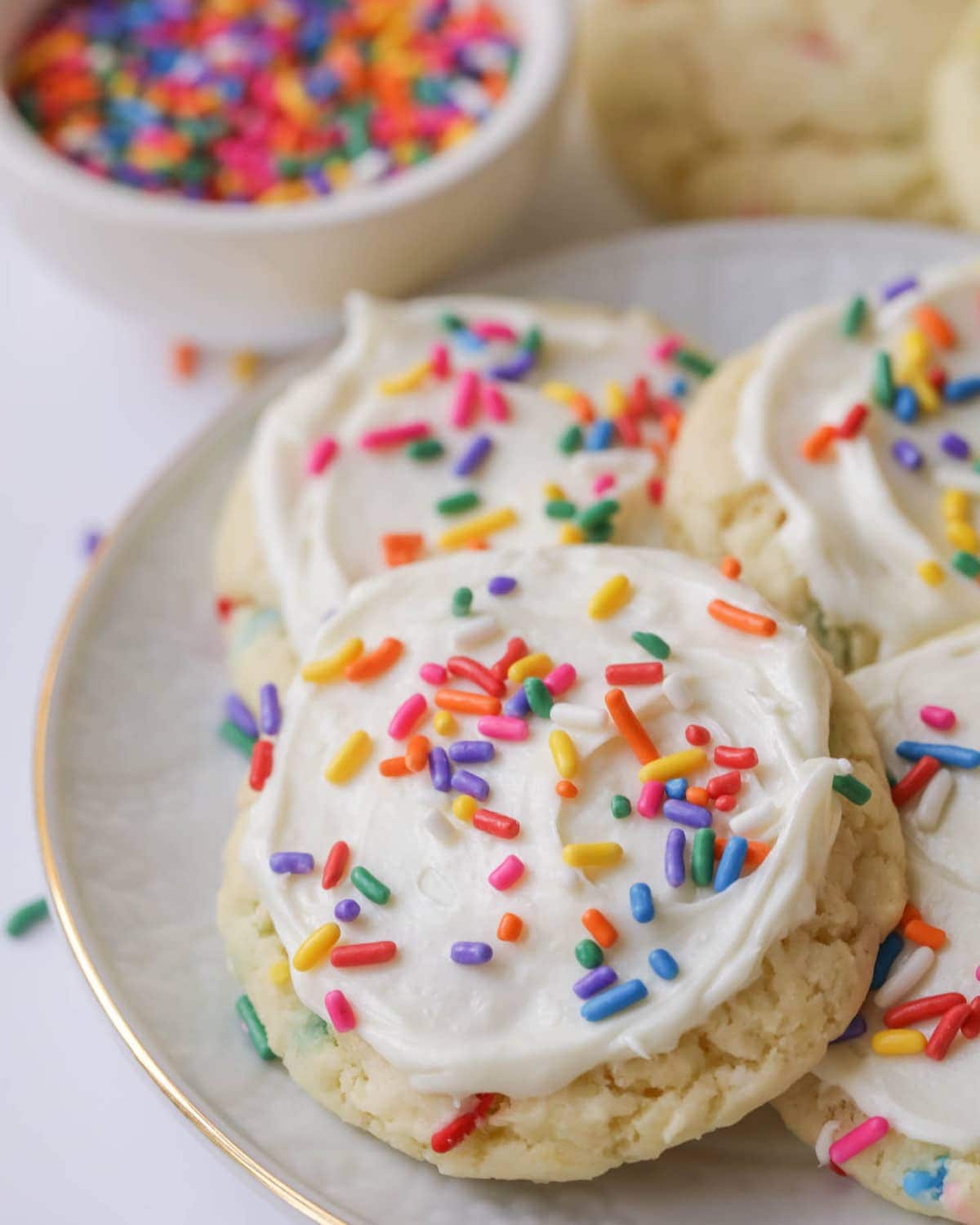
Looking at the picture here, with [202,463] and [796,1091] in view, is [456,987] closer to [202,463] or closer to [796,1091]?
[796,1091]

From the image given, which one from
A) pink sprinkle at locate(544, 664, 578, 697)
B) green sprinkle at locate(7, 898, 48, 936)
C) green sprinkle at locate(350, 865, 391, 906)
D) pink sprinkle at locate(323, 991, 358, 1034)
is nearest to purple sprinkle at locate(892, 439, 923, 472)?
pink sprinkle at locate(544, 664, 578, 697)

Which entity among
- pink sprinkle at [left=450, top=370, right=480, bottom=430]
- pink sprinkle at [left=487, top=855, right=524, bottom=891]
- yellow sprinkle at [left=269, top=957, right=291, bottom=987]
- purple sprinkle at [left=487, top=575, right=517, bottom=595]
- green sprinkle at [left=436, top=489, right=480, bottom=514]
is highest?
purple sprinkle at [left=487, top=575, right=517, bottom=595]

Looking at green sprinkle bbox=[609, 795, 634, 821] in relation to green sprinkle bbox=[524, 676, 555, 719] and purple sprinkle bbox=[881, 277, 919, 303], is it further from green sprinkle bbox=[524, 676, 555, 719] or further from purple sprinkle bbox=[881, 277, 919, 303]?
purple sprinkle bbox=[881, 277, 919, 303]

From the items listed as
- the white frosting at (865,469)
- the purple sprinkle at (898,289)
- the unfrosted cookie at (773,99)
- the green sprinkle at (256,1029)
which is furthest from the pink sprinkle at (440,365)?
the green sprinkle at (256,1029)

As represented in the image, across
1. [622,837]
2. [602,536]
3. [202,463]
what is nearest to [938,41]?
[602,536]

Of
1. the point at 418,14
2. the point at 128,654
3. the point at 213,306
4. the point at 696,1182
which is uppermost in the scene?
the point at 418,14
